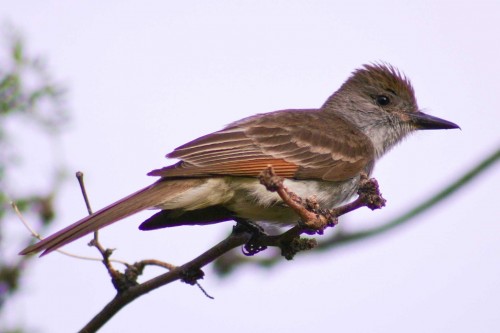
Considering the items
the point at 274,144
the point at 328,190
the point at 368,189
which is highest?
the point at 274,144

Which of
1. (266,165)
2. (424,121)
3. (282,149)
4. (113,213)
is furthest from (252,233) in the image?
(424,121)

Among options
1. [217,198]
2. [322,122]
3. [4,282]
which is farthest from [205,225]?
[4,282]

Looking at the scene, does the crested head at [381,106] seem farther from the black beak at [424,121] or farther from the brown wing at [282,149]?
the brown wing at [282,149]

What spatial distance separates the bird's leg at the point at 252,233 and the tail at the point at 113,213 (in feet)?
1.52

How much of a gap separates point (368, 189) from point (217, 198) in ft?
5.95

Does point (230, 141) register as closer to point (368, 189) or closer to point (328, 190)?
point (328, 190)

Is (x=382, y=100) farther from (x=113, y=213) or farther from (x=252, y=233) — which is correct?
(x=113, y=213)

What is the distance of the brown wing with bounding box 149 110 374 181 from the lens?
17.0 ft

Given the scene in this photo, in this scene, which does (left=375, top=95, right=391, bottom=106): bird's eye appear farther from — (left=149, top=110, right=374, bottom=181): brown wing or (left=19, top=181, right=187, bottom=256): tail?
(left=19, top=181, right=187, bottom=256): tail

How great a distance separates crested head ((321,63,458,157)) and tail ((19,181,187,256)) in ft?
7.97

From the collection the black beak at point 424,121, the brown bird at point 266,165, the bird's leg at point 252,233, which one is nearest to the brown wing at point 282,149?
the brown bird at point 266,165

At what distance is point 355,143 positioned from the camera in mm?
6355

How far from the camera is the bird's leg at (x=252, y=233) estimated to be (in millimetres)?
4832

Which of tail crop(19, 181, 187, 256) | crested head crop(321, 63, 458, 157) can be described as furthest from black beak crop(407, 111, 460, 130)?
tail crop(19, 181, 187, 256)
